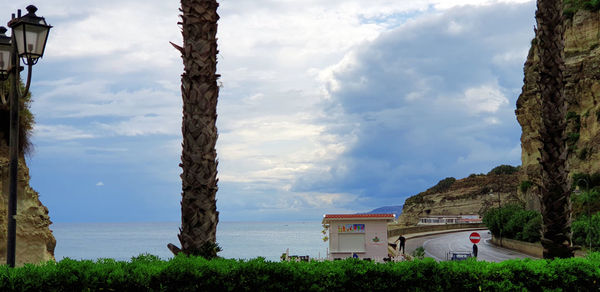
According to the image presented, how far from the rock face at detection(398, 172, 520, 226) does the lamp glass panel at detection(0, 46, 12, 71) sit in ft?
468

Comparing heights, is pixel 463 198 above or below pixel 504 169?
below

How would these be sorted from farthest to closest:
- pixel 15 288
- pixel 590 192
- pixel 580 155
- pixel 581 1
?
pixel 581 1 → pixel 580 155 → pixel 590 192 → pixel 15 288

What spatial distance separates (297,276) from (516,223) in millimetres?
57822

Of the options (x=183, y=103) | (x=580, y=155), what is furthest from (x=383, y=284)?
(x=580, y=155)

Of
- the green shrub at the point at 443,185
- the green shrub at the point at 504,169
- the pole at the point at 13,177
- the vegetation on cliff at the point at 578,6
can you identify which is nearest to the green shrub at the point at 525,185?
the vegetation on cliff at the point at 578,6

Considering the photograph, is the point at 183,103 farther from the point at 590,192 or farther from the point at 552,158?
the point at 590,192

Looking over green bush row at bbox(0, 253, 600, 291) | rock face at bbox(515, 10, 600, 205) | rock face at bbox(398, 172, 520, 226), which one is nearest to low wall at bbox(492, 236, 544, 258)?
rock face at bbox(515, 10, 600, 205)

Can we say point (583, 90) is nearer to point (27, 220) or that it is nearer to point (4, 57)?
point (27, 220)

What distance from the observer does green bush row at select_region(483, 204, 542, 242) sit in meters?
54.2

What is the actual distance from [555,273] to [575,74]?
61.9m

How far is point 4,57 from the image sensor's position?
12.7 meters

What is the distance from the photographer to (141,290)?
368 inches

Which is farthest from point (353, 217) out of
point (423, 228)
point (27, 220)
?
point (423, 228)

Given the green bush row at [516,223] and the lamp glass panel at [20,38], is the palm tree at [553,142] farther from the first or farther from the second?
the green bush row at [516,223]
